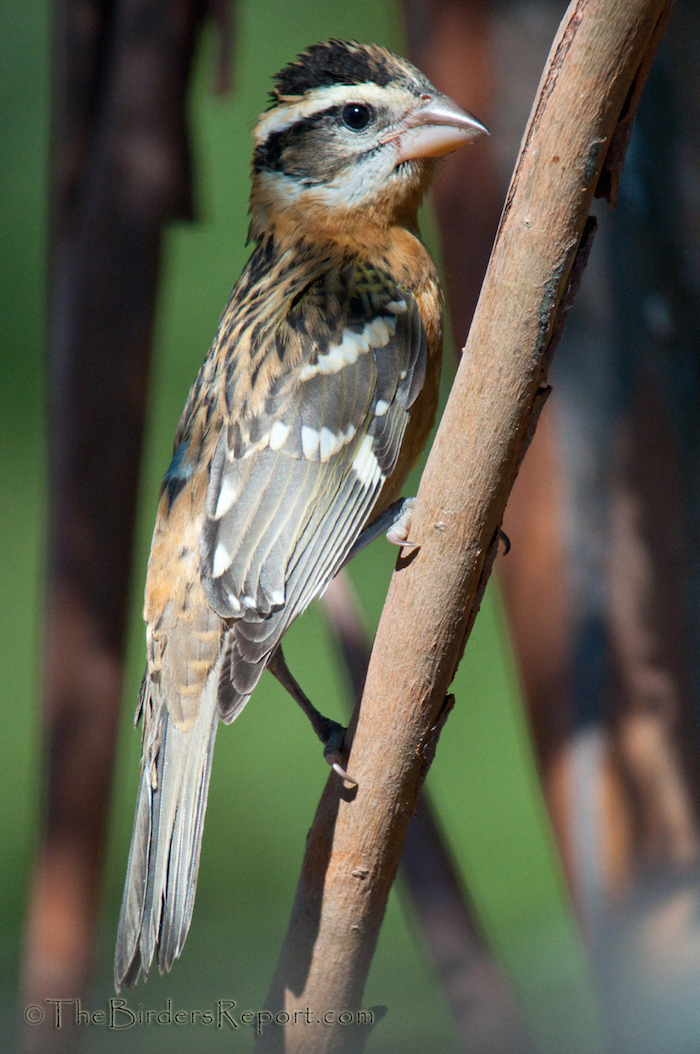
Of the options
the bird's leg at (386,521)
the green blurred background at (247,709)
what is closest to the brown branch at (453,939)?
the bird's leg at (386,521)

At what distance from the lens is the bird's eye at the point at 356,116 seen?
6.08 feet

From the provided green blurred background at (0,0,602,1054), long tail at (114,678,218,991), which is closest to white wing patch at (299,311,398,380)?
long tail at (114,678,218,991)

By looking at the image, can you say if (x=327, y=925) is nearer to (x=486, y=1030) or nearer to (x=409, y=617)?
(x=409, y=617)

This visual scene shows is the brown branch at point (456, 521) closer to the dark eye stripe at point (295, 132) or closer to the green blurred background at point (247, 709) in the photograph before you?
the dark eye stripe at point (295, 132)

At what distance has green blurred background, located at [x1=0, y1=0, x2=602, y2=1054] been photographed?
395 cm

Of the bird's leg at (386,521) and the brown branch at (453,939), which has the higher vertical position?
the bird's leg at (386,521)

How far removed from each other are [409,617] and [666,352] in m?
1.13

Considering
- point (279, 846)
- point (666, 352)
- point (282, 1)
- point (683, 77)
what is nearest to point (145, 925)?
point (666, 352)

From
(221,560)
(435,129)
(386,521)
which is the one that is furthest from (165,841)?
(435,129)

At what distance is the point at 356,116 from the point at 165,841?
134 centimetres

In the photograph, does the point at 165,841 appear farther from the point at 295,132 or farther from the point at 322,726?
the point at 295,132

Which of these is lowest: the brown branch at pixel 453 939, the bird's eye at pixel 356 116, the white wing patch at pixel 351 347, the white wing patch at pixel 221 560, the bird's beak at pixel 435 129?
the brown branch at pixel 453 939

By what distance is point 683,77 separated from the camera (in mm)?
2035

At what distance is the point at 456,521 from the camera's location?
126 cm
